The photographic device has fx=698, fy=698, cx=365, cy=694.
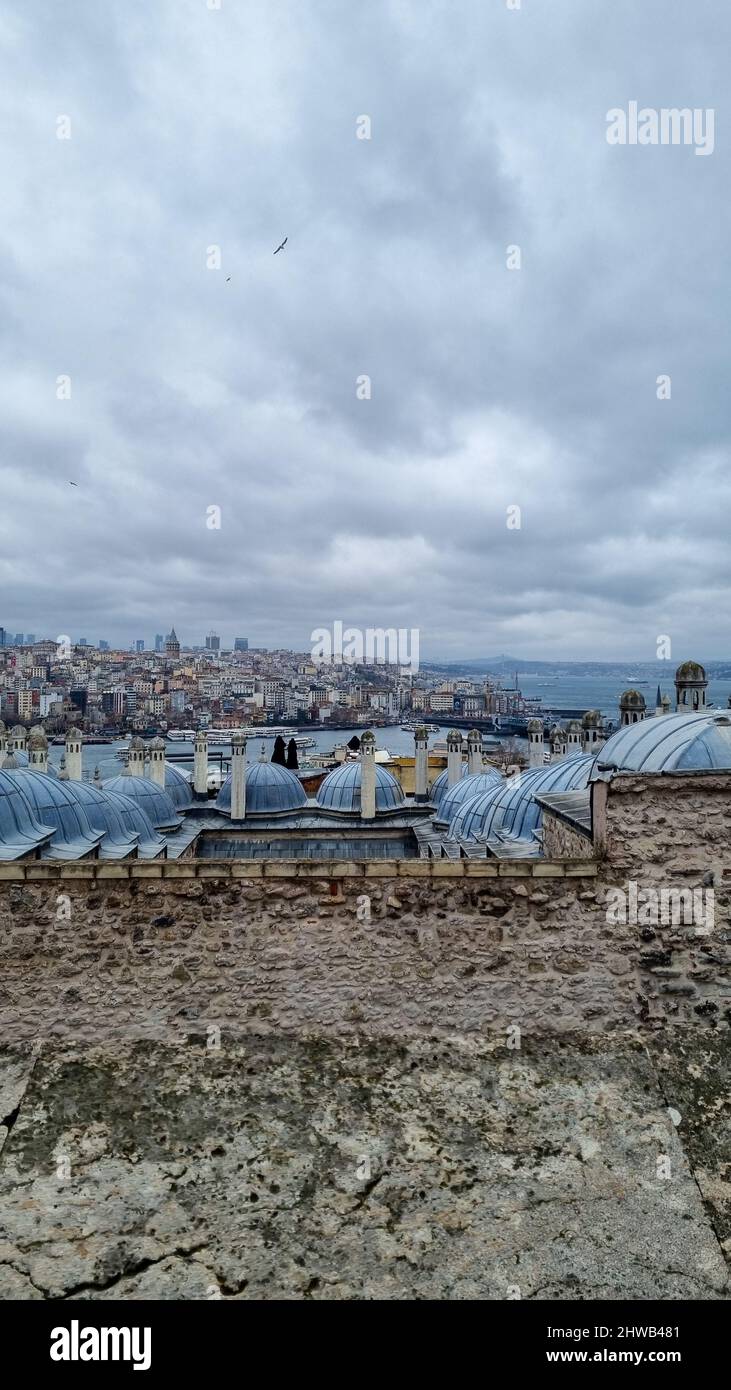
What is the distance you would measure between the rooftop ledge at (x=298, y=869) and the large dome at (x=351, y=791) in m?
19.2

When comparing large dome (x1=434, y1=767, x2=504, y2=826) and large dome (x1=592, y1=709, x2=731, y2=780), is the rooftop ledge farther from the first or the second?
large dome (x1=434, y1=767, x2=504, y2=826)

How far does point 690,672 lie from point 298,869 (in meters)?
6.95

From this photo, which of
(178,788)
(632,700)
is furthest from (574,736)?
(178,788)

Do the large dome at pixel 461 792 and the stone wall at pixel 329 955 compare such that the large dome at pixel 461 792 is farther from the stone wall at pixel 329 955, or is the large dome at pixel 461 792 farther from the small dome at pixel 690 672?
the stone wall at pixel 329 955

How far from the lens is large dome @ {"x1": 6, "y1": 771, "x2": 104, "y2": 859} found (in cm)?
1492

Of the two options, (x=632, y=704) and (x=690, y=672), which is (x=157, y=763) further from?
(x=690, y=672)

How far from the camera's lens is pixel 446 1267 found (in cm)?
416

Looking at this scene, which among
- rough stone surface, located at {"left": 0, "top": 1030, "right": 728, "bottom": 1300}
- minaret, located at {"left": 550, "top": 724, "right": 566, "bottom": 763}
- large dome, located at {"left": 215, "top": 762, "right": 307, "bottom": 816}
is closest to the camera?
rough stone surface, located at {"left": 0, "top": 1030, "right": 728, "bottom": 1300}

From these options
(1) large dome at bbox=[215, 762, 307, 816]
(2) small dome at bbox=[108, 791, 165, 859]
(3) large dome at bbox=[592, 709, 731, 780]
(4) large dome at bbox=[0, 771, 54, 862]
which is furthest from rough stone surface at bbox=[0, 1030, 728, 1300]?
(1) large dome at bbox=[215, 762, 307, 816]

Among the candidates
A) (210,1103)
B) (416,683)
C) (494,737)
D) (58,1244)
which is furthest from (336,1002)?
(416,683)

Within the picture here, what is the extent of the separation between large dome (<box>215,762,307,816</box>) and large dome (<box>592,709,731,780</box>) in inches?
734

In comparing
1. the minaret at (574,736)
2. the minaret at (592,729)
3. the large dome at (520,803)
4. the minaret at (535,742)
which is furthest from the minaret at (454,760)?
the large dome at (520,803)

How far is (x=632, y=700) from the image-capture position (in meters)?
16.5

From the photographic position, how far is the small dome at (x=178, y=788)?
26.0 m
